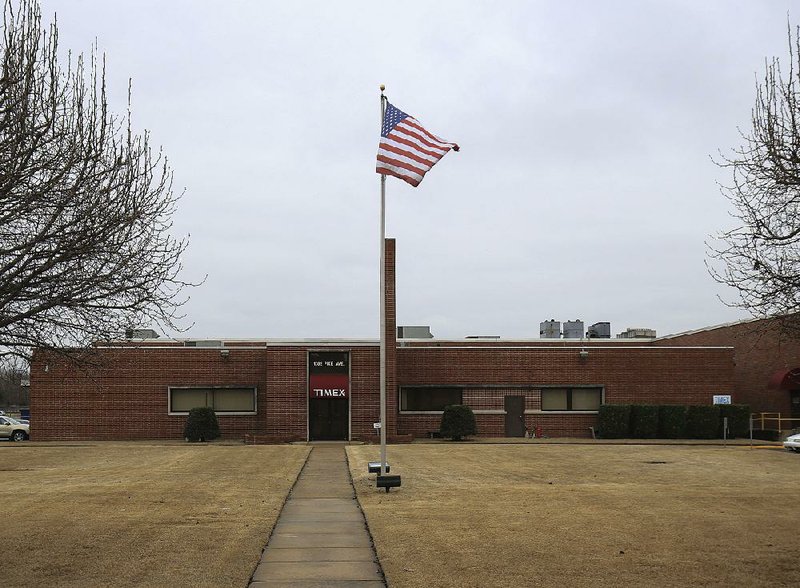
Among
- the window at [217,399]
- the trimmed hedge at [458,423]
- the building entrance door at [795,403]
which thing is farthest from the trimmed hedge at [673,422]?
the window at [217,399]

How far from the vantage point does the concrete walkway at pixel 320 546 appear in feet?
38.0

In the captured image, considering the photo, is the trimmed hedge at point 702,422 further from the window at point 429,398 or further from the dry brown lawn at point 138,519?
the dry brown lawn at point 138,519

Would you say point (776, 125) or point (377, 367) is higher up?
point (776, 125)

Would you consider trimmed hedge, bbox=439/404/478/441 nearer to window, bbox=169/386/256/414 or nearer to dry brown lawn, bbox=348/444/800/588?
window, bbox=169/386/256/414

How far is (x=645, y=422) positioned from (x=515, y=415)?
21.2 ft

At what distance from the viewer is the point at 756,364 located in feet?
164

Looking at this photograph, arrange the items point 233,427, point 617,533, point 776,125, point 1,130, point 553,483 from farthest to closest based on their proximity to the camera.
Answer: point 233,427 < point 553,483 < point 617,533 < point 776,125 < point 1,130

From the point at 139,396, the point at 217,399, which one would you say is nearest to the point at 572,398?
the point at 217,399

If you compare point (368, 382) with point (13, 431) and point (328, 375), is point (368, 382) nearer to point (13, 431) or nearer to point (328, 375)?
point (328, 375)

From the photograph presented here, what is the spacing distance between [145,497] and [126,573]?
8861 mm

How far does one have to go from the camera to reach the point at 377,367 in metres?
45.3

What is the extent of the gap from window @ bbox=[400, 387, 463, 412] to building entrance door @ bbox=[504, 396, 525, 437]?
253 centimetres

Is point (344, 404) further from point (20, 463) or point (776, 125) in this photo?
point (776, 125)

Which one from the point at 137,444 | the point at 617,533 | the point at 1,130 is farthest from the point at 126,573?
the point at 137,444
